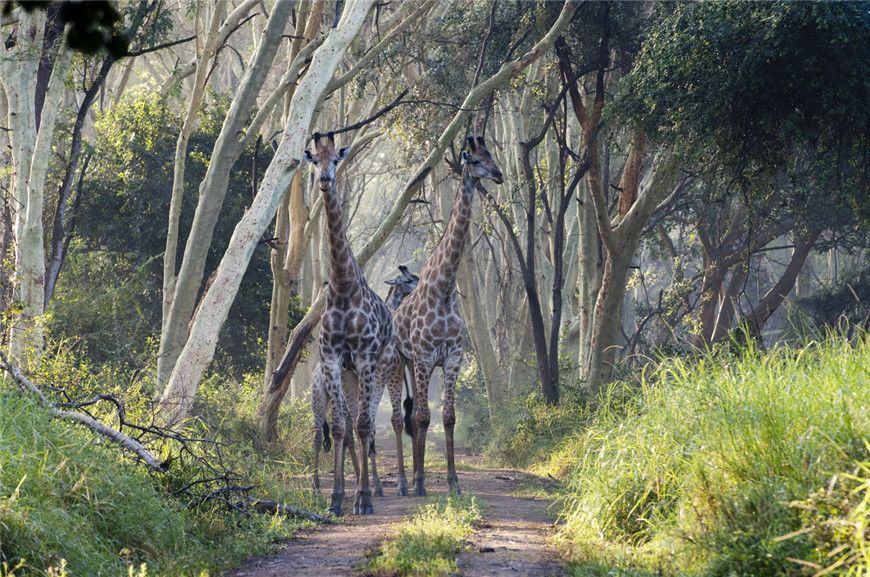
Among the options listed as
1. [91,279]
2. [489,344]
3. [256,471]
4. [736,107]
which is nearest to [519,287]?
[489,344]

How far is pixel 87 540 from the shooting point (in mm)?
6523

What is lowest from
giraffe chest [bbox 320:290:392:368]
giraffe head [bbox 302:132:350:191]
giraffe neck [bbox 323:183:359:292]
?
giraffe chest [bbox 320:290:392:368]

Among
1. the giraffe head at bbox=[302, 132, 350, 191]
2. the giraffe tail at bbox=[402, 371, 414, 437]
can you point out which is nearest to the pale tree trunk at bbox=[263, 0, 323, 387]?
the giraffe tail at bbox=[402, 371, 414, 437]

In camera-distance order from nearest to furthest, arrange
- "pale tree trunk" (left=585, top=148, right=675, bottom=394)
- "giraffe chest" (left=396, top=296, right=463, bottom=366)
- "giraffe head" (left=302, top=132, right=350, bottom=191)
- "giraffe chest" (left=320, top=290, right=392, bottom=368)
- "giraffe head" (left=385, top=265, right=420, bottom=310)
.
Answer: "giraffe head" (left=302, top=132, right=350, bottom=191), "giraffe chest" (left=320, top=290, right=392, bottom=368), "giraffe chest" (left=396, top=296, right=463, bottom=366), "giraffe head" (left=385, top=265, right=420, bottom=310), "pale tree trunk" (left=585, top=148, right=675, bottom=394)

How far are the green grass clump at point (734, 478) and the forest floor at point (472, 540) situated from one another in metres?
0.30

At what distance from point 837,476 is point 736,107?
973cm

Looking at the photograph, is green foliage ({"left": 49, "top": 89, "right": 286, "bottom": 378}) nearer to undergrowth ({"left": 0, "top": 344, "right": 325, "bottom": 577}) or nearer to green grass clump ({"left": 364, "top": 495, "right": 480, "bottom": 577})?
undergrowth ({"left": 0, "top": 344, "right": 325, "bottom": 577})

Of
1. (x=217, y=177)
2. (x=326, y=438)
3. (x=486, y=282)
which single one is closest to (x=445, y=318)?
(x=326, y=438)

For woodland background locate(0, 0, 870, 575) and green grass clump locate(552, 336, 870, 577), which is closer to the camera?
green grass clump locate(552, 336, 870, 577)

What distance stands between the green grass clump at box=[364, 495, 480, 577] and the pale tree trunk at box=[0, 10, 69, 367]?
5433 millimetres

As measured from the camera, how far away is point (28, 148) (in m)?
14.2

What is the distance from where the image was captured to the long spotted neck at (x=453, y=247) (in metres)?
12.5

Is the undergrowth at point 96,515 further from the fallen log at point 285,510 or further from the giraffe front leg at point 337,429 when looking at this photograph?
the giraffe front leg at point 337,429

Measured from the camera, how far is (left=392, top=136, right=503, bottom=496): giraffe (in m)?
12.4
